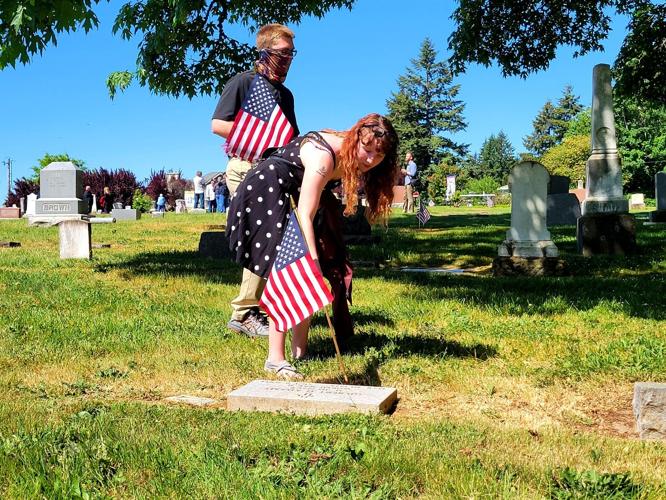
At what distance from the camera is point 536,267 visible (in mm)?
9406

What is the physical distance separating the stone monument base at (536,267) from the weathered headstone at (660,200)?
12.4 metres

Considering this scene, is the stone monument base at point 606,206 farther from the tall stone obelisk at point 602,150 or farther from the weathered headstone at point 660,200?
the weathered headstone at point 660,200

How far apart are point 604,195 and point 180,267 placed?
734 cm

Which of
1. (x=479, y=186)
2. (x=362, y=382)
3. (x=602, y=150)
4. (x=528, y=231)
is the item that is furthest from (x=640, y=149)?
(x=362, y=382)

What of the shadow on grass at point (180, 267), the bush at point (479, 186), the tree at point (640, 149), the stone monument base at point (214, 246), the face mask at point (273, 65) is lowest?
the shadow on grass at point (180, 267)

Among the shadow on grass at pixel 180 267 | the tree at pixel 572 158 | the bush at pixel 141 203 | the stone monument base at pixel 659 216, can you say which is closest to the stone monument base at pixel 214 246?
the shadow on grass at pixel 180 267

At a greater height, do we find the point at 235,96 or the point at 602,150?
the point at 602,150

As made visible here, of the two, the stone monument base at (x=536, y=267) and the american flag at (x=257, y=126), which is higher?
the american flag at (x=257, y=126)

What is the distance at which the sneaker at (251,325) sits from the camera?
579 centimetres

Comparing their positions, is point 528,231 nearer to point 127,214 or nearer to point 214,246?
point 214,246

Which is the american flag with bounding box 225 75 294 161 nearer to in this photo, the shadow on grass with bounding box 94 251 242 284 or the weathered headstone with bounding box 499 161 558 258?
the shadow on grass with bounding box 94 251 242 284

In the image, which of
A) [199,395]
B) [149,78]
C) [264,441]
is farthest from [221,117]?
[149,78]

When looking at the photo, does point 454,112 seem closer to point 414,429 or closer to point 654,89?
point 654,89

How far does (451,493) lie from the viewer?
8.46 ft
